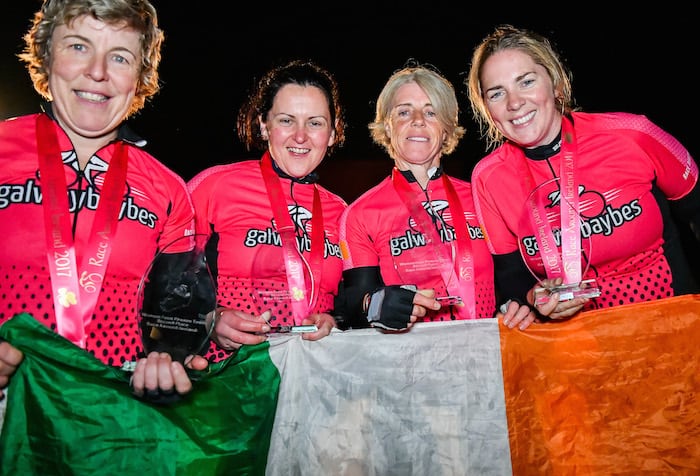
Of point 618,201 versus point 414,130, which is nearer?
point 618,201

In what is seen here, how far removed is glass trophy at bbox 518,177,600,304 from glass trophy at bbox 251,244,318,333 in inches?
35.8

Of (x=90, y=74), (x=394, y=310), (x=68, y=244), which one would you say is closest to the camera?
(x=394, y=310)

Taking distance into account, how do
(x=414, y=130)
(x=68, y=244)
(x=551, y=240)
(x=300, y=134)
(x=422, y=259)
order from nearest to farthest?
(x=68, y=244)
(x=551, y=240)
(x=422, y=259)
(x=300, y=134)
(x=414, y=130)

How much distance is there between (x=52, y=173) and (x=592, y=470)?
1.93m

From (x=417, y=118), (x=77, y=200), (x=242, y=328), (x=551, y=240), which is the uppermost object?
(x=417, y=118)

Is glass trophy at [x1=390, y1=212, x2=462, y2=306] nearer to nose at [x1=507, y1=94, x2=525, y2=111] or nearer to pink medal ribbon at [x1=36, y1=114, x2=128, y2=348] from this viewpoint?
nose at [x1=507, y1=94, x2=525, y2=111]

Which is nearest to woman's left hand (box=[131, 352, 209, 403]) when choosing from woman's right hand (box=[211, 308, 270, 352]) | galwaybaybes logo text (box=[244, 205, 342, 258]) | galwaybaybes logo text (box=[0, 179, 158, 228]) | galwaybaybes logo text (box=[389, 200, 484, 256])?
woman's right hand (box=[211, 308, 270, 352])

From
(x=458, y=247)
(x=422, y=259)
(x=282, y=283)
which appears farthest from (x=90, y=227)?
(x=458, y=247)

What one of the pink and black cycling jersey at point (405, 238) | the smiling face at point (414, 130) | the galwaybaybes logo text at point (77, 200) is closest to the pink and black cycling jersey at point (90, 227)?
the galwaybaybes logo text at point (77, 200)

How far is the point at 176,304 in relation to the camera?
130 cm

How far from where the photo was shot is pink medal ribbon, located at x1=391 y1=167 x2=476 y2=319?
83.0 inches

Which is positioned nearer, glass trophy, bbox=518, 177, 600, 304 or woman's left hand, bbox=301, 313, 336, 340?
woman's left hand, bbox=301, 313, 336, 340

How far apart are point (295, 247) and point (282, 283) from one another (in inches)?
7.3

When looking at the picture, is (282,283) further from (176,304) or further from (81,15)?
(81,15)
